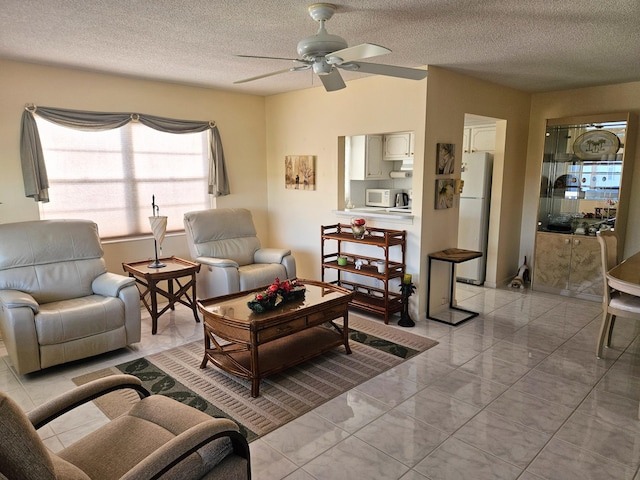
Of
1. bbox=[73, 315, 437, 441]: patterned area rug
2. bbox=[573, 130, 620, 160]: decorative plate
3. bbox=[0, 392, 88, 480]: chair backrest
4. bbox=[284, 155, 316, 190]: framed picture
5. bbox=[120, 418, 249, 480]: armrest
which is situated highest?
bbox=[573, 130, 620, 160]: decorative plate

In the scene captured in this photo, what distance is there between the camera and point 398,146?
5.59m

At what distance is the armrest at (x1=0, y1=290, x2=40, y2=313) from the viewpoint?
3.10m

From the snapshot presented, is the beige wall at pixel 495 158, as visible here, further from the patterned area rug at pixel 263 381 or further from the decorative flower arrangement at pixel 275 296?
the decorative flower arrangement at pixel 275 296

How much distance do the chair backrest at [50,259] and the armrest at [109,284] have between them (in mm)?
81

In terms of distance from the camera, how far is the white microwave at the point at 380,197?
5.91 meters

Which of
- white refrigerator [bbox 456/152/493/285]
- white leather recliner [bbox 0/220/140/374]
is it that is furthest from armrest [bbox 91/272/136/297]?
white refrigerator [bbox 456/152/493/285]

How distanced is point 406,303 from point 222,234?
223cm

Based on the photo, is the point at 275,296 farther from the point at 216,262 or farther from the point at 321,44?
the point at 321,44

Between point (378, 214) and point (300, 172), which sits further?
point (300, 172)

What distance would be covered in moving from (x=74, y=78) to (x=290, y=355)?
3.39 m

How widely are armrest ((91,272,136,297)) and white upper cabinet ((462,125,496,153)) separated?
4.17 meters

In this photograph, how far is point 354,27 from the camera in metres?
2.91

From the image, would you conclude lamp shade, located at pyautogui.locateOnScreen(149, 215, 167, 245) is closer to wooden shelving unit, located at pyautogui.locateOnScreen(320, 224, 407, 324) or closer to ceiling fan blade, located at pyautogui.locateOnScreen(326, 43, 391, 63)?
wooden shelving unit, located at pyautogui.locateOnScreen(320, 224, 407, 324)

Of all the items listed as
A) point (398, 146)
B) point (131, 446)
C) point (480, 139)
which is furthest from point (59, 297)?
point (480, 139)
